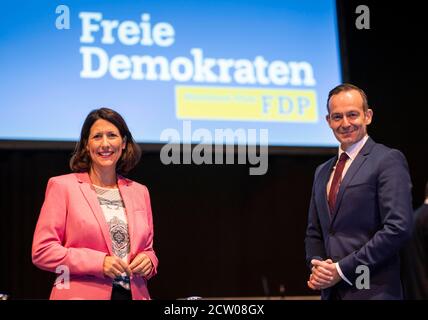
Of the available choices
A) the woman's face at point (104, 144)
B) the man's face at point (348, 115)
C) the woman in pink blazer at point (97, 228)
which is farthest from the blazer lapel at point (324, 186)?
the woman's face at point (104, 144)

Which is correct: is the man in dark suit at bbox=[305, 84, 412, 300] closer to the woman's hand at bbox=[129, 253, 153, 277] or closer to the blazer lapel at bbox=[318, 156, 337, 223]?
the blazer lapel at bbox=[318, 156, 337, 223]

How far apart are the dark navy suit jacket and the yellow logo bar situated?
6.44ft

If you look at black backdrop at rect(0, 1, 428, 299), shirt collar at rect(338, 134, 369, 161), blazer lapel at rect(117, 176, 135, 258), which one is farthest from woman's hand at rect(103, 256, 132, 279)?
black backdrop at rect(0, 1, 428, 299)

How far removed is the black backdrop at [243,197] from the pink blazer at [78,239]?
6.86 ft

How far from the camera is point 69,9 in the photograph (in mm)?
4461

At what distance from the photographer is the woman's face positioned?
109 inches

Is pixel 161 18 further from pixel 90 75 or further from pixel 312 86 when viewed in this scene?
pixel 312 86

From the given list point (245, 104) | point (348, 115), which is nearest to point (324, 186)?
point (348, 115)

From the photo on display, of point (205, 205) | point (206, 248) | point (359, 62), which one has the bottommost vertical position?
point (206, 248)

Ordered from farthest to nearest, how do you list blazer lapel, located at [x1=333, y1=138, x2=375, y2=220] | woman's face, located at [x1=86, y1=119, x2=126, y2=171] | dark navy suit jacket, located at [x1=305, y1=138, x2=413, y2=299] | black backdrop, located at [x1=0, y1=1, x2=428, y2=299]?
black backdrop, located at [x1=0, y1=1, x2=428, y2=299] → woman's face, located at [x1=86, y1=119, x2=126, y2=171] → blazer lapel, located at [x1=333, y1=138, x2=375, y2=220] → dark navy suit jacket, located at [x1=305, y1=138, x2=413, y2=299]

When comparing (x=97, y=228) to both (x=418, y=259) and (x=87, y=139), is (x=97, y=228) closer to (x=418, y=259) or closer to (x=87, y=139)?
(x=87, y=139)

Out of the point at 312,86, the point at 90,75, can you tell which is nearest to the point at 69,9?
the point at 90,75

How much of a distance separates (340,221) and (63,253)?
1054mm

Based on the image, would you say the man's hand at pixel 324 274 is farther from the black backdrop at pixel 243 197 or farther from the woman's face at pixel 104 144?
the black backdrop at pixel 243 197
